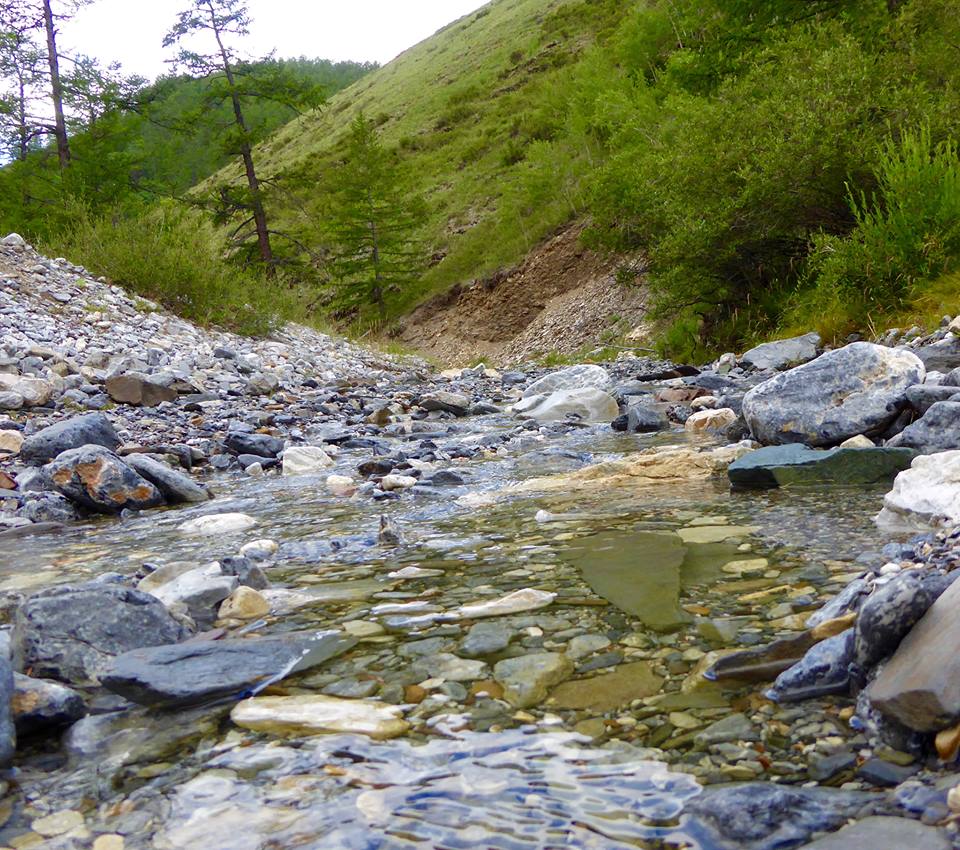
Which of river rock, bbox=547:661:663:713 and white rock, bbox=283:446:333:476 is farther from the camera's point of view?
white rock, bbox=283:446:333:476

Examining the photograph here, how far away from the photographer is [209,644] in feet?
7.06

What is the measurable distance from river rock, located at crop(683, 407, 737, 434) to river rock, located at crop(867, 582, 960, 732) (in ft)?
16.0

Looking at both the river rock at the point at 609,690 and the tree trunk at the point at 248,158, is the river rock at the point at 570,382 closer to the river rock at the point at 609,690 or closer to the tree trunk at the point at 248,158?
the river rock at the point at 609,690

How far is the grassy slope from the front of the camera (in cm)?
3036

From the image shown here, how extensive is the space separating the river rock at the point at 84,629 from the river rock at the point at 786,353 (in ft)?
26.2

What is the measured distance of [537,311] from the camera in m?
25.5

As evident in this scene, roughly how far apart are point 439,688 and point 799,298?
400 inches

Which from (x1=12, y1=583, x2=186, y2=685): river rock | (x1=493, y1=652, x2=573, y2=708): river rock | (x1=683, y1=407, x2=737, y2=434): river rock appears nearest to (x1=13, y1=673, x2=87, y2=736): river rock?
(x1=12, y1=583, x2=186, y2=685): river rock

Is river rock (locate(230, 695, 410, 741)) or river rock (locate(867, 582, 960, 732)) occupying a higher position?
river rock (locate(230, 695, 410, 741))

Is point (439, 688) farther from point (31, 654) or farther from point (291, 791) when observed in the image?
point (31, 654)

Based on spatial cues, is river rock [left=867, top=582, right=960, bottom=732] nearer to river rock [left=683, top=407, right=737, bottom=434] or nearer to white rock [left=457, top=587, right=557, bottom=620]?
white rock [left=457, top=587, right=557, bottom=620]

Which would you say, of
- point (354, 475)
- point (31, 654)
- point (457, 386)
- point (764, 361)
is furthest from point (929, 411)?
point (457, 386)

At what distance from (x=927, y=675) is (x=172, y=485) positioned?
177 inches

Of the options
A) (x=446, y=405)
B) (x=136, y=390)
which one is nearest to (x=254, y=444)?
(x=136, y=390)
